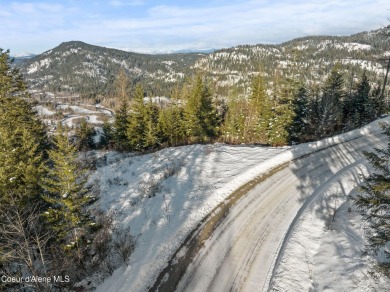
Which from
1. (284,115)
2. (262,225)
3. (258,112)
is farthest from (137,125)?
(262,225)

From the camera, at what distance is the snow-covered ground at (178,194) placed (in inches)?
472

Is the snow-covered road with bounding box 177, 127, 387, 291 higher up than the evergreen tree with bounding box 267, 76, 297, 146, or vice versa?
the evergreen tree with bounding box 267, 76, 297, 146

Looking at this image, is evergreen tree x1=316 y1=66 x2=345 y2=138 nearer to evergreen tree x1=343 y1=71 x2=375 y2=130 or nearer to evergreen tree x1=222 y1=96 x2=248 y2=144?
evergreen tree x1=343 y1=71 x2=375 y2=130

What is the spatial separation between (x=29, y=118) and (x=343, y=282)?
29173mm

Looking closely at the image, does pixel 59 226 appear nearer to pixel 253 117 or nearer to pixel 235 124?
pixel 235 124

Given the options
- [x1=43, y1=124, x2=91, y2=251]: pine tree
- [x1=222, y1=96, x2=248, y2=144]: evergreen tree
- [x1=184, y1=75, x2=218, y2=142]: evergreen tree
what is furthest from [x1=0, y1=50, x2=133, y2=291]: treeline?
[x1=222, y1=96, x2=248, y2=144]: evergreen tree

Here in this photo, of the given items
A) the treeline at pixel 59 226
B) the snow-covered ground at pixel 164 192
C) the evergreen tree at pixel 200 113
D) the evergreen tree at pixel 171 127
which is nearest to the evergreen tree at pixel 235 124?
the evergreen tree at pixel 200 113

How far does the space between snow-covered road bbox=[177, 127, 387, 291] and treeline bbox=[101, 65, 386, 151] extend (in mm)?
12734

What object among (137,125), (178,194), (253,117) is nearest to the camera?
(178,194)

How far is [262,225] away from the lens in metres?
14.5

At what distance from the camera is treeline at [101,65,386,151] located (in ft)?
117

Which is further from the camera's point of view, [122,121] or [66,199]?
[122,121]

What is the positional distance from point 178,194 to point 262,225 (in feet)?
21.7

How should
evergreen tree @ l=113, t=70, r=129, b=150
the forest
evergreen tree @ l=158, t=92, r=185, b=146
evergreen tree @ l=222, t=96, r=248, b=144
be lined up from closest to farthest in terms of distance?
the forest → evergreen tree @ l=222, t=96, r=248, b=144 → evergreen tree @ l=113, t=70, r=129, b=150 → evergreen tree @ l=158, t=92, r=185, b=146
